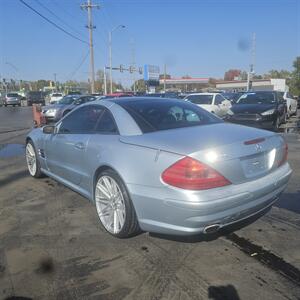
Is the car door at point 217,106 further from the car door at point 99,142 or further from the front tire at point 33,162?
the car door at point 99,142

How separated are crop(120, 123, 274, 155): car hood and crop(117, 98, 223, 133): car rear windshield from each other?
20 cm

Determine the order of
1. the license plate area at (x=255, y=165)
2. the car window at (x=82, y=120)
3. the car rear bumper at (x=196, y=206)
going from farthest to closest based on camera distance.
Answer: the car window at (x=82, y=120), the license plate area at (x=255, y=165), the car rear bumper at (x=196, y=206)

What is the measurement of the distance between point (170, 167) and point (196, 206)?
0.41m

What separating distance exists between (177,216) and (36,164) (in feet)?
12.8

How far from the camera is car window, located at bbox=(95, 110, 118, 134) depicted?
14.8 feet

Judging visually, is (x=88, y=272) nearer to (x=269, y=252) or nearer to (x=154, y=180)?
(x=154, y=180)

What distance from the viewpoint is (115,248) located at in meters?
4.02

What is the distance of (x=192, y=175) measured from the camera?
11.3 feet

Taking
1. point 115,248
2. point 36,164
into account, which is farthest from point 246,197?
point 36,164

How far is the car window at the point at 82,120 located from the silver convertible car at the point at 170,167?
21mm

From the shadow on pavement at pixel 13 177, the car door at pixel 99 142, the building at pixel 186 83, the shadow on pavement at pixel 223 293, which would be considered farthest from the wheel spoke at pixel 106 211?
the building at pixel 186 83

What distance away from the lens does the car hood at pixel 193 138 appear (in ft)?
11.9

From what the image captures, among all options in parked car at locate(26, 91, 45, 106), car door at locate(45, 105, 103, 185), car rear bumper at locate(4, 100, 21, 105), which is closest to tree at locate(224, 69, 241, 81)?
parked car at locate(26, 91, 45, 106)

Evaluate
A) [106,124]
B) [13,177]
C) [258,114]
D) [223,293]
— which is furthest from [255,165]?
[258,114]
